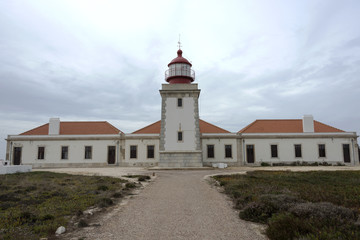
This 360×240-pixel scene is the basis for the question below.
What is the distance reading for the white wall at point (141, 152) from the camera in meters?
25.3

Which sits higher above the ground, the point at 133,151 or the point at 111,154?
the point at 133,151

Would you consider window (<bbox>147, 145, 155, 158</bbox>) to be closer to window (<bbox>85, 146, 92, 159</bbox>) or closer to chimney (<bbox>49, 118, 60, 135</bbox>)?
window (<bbox>85, 146, 92, 159</bbox>)

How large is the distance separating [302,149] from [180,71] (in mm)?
14318

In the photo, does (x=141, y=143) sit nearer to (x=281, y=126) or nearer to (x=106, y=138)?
(x=106, y=138)

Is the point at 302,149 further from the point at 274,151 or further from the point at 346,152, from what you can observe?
the point at 346,152

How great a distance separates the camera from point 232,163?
2528 cm

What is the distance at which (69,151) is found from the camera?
1019 inches

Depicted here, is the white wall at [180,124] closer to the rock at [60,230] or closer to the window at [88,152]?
the window at [88,152]

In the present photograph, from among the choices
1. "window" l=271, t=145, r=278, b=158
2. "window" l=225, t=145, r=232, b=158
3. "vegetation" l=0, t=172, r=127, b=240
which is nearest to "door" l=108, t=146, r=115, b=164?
"window" l=225, t=145, r=232, b=158

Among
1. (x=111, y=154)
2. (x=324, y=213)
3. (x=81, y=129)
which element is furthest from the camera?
(x=81, y=129)

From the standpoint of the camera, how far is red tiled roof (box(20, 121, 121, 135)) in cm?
2722

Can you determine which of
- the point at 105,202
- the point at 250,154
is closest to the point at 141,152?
the point at 250,154

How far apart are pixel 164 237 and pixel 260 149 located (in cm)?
2297

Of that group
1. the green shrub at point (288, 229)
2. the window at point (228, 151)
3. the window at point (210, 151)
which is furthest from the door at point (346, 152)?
the green shrub at point (288, 229)
